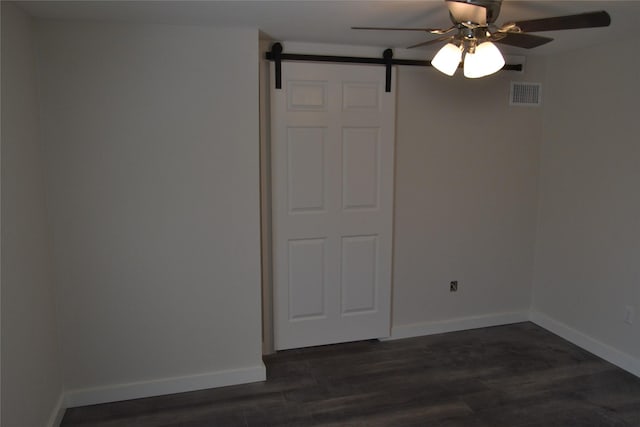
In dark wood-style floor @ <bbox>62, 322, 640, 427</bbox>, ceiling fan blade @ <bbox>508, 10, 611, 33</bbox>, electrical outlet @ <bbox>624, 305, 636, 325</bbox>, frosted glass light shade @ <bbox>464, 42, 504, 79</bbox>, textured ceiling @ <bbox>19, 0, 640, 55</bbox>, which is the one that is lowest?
dark wood-style floor @ <bbox>62, 322, 640, 427</bbox>

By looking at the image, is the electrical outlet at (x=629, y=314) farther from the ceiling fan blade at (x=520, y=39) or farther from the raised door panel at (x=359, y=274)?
the ceiling fan blade at (x=520, y=39)

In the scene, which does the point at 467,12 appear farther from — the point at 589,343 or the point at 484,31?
the point at 589,343

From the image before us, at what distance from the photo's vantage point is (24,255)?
2.28m

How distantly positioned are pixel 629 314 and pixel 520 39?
6.84 feet

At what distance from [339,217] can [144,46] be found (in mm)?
1676

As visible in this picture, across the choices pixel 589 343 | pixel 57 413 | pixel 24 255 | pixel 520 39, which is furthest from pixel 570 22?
pixel 57 413

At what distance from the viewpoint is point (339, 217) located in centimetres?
346

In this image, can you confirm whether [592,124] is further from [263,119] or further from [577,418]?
[263,119]

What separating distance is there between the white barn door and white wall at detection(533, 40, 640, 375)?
1.36 metres

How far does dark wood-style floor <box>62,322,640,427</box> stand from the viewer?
2686 mm

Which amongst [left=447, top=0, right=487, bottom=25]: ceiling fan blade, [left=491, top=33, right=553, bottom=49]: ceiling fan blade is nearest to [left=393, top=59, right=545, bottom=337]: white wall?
[left=491, top=33, right=553, bottom=49]: ceiling fan blade

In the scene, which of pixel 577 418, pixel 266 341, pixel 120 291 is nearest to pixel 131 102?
pixel 120 291

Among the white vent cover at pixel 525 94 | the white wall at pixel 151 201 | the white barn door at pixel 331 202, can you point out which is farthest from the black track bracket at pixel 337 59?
the white vent cover at pixel 525 94

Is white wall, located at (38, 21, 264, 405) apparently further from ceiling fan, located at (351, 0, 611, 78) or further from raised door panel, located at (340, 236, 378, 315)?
ceiling fan, located at (351, 0, 611, 78)
